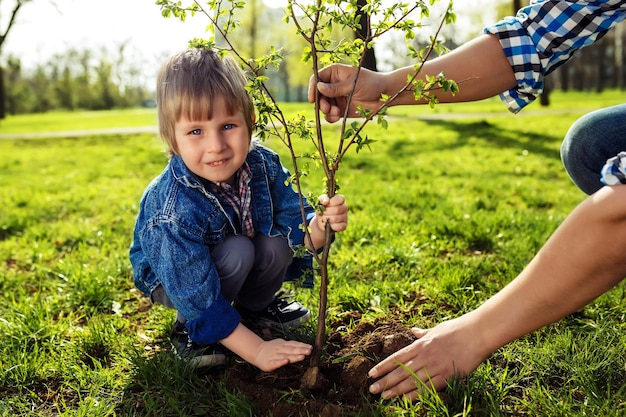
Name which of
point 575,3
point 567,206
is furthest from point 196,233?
point 567,206

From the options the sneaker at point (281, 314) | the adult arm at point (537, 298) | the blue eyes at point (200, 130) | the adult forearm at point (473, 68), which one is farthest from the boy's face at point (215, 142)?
the adult arm at point (537, 298)

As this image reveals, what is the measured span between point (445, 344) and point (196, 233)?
102cm

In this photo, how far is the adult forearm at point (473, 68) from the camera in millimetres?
2252

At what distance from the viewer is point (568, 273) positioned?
5.16ft

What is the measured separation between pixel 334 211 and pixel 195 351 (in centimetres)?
87

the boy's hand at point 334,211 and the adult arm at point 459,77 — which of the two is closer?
Result: the boy's hand at point 334,211

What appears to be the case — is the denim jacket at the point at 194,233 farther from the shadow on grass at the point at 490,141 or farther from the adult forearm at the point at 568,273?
the shadow on grass at the point at 490,141

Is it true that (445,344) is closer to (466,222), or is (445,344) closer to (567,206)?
(466,222)

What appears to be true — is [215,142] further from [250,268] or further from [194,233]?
[250,268]

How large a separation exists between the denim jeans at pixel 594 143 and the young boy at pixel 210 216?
4.00 ft

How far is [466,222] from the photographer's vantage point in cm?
406

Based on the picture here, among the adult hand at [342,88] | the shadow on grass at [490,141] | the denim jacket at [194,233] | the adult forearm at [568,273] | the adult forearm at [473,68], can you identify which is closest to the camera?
the adult forearm at [568,273]

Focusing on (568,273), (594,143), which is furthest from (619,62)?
(568,273)

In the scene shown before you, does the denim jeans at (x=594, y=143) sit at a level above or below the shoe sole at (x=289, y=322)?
above
